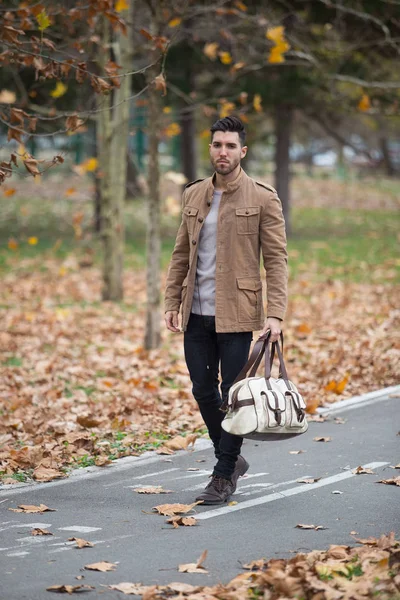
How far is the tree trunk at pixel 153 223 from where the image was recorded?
38.7 feet

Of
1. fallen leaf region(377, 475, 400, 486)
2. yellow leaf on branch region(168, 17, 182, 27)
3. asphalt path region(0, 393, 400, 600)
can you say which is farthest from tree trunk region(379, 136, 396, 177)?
fallen leaf region(377, 475, 400, 486)

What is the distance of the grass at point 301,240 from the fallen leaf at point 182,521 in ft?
39.8

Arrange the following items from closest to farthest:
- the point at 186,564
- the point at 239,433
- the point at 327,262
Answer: the point at 186,564 < the point at 239,433 < the point at 327,262

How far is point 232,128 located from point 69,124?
7.10 feet

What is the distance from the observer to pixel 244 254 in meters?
6.07

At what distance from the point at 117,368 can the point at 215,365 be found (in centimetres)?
520

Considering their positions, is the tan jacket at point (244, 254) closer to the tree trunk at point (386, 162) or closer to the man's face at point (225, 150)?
the man's face at point (225, 150)

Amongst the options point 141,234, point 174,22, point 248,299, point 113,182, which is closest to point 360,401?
point 248,299

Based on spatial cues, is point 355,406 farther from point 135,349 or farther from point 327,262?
point 327,262

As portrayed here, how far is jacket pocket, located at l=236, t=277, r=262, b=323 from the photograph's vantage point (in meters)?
6.02

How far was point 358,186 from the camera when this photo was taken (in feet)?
156

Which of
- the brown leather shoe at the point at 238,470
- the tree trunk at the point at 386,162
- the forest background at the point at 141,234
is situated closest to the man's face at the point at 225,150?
the forest background at the point at 141,234

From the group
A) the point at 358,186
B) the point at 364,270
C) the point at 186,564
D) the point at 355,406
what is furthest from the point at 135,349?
the point at 358,186

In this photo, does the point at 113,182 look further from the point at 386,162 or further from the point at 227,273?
A: the point at 386,162
